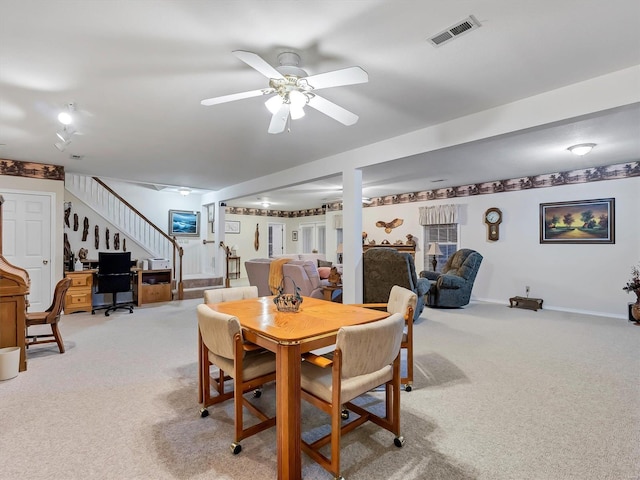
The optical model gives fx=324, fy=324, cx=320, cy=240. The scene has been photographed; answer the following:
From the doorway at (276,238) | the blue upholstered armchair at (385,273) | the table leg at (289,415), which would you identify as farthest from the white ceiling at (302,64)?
the doorway at (276,238)

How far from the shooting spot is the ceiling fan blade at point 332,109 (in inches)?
93.1

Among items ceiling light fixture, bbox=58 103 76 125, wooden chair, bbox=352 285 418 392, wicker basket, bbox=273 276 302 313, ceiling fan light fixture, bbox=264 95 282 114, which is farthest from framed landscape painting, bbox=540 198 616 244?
ceiling light fixture, bbox=58 103 76 125

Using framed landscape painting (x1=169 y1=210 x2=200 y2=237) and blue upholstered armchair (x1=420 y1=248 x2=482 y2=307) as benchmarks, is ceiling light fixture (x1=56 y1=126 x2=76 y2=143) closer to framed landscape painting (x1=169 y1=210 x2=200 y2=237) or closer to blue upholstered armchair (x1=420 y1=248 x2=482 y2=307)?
framed landscape painting (x1=169 y1=210 x2=200 y2=237)

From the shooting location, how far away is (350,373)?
5.51 ft

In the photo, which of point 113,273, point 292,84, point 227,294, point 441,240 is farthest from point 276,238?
point 292,84

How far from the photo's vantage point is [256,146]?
433cm

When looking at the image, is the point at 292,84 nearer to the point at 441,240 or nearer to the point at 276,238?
the point at 441,240

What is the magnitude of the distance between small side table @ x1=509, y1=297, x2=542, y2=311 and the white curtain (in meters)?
1.99

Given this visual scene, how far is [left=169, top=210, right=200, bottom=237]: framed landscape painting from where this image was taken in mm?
8284

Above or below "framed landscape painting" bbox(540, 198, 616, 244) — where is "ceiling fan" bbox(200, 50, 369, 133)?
above

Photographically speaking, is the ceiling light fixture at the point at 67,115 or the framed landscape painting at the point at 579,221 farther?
the framed landscape painting at the point at 579,221

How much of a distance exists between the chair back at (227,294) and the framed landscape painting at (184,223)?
590 centimetres

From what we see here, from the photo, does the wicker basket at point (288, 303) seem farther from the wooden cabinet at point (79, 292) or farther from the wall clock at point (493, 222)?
the wall clock at point (493, 222)

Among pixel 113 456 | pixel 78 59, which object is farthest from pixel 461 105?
pixel 113 456
